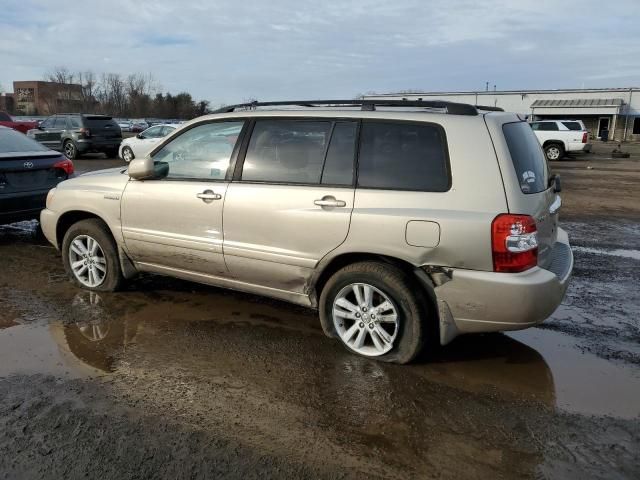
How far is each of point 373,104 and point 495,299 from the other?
5.64 ft

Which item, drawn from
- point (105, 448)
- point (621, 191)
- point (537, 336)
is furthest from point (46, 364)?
point (621, 191)

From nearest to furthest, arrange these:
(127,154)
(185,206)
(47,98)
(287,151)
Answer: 1. (287,151)
2. (185,206)
3. (127,154)
4. (47,98)

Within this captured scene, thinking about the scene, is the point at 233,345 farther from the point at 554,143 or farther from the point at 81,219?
the point at 554,143

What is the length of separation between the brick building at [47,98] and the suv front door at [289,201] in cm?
9312

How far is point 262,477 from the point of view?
2.70m

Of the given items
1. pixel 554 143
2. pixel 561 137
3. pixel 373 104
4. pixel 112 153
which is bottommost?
pixel 112 153

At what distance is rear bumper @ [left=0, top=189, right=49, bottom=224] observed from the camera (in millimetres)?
7027

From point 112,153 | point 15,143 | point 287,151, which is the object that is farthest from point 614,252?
point 112,153

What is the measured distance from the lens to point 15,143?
7727mm

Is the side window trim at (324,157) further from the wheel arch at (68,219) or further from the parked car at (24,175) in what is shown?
the parked car at (24,175)

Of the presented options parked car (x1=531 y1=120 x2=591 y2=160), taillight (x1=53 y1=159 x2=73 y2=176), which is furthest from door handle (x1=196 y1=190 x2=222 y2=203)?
parked car (x1=531 y1=120 x2=591 y2=160)

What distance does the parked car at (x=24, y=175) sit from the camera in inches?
279

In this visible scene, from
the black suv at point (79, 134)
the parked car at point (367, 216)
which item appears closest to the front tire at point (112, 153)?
the black suv at point (79, 134)

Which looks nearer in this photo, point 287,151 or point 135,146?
point 287,151
